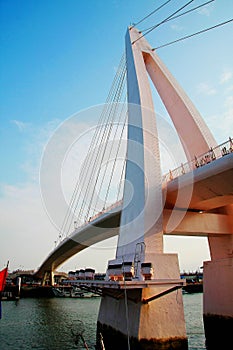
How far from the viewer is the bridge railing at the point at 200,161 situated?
11.0m

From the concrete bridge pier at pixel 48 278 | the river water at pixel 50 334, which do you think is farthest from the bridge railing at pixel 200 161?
the concrete bridge pier at pixel 48 278

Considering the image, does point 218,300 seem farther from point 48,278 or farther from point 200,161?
point 48,278

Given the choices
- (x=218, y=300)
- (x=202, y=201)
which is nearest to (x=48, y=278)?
→ (x=218, y=300)

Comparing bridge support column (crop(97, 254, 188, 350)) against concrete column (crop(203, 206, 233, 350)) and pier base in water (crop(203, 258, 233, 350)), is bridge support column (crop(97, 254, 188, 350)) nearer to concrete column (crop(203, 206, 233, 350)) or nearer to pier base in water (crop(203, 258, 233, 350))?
pier base in water (crop(203, 258, 233, 350))

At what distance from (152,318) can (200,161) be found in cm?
621

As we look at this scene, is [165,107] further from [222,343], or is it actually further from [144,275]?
[222,343]

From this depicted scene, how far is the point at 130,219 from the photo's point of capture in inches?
518

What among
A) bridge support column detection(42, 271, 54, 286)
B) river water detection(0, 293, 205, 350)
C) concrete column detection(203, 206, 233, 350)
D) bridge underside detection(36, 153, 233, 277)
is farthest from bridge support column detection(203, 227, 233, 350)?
bridge support column detection(42, 271, 54, 286)

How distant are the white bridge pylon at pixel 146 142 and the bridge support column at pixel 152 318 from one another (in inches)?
44.1

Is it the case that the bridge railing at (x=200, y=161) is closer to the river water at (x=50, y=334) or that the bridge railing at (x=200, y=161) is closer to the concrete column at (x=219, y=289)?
the concrete column at (x=219, y=289)

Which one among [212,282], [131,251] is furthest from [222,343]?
[131,251]

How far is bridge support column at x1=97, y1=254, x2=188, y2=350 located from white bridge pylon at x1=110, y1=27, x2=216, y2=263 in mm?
1120

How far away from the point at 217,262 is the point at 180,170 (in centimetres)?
541

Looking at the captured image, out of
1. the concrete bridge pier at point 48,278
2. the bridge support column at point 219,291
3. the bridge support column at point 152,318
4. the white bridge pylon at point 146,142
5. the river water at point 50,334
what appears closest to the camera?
the bridge support column at point 152,318
